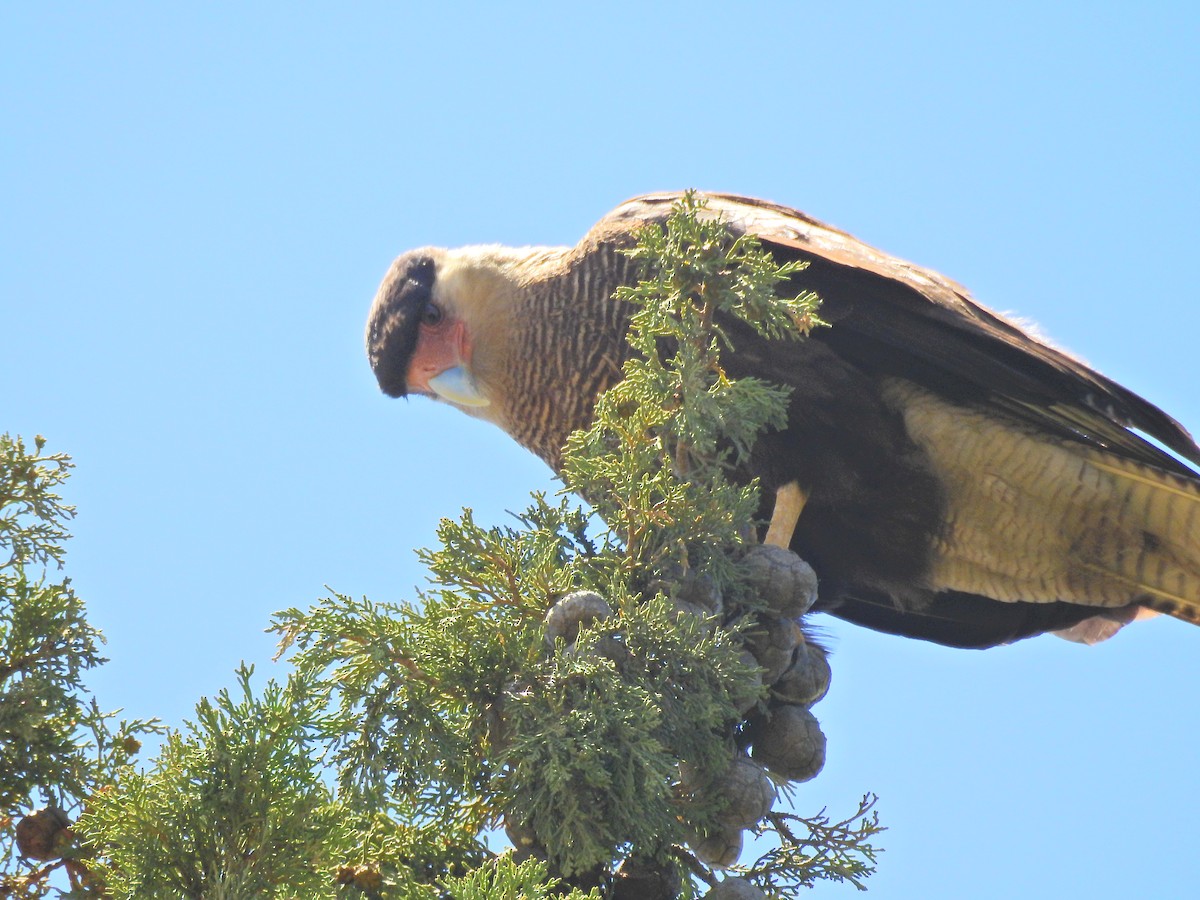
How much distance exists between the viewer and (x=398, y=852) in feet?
7.34

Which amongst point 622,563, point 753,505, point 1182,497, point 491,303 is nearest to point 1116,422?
point 1182,497

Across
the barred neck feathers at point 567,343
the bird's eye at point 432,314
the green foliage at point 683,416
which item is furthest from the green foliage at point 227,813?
the bird's eye at point 432,314

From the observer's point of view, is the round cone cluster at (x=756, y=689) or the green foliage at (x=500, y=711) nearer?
the green foliage at (x=500, y=711)

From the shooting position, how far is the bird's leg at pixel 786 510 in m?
3.77

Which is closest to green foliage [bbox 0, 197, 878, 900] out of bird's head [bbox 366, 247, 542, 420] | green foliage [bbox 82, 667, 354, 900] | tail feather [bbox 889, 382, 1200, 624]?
green foliage [bbox 82, 667, 354, 900]

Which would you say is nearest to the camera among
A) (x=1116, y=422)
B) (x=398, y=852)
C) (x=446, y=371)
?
(x=398, y=852)

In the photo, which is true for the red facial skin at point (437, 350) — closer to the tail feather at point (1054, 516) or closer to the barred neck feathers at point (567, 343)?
the barred neck feathers at point (567, 343)

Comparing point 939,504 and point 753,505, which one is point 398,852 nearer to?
point 753,505

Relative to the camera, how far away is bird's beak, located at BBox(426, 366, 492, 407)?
15.4 ft

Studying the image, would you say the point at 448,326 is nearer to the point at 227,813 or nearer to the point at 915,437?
the point at 915,437

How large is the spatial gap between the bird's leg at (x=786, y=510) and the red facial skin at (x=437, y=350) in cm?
143

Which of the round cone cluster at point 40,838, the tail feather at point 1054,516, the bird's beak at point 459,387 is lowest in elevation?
the round cone cluster at point 40,838

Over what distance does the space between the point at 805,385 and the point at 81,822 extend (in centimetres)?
234

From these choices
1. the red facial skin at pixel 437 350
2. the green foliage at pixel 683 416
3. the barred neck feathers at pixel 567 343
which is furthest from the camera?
the red facial skin at pixel 437 350
